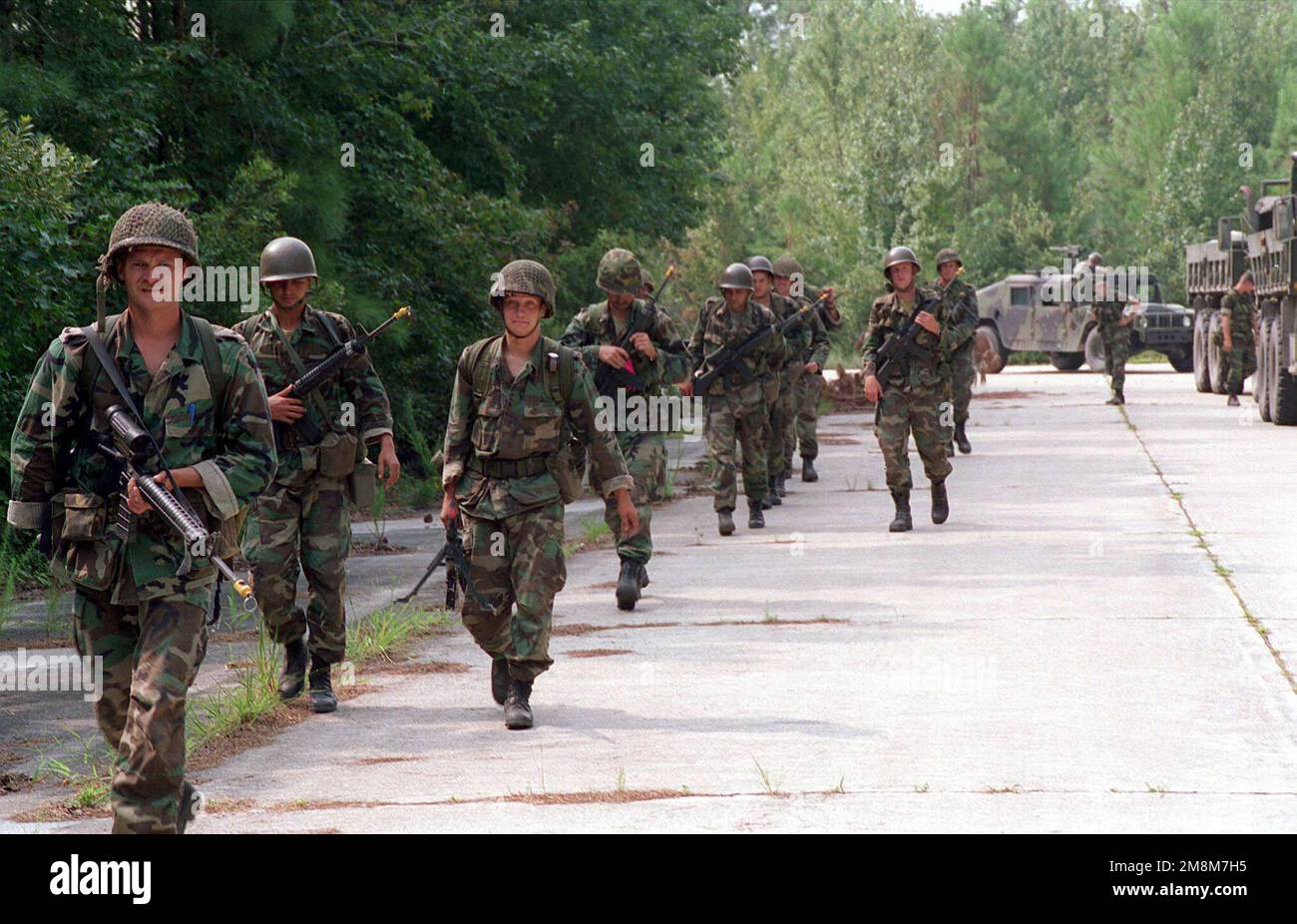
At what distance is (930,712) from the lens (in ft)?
25.7

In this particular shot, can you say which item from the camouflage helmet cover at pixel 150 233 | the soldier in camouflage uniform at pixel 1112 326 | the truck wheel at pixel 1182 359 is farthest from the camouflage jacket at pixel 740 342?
the truck wheel at pixel 1182 359

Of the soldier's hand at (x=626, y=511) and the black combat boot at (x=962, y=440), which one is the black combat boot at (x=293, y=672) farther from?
the black combat boot at (x=962, y=440)

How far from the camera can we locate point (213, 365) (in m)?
5.68

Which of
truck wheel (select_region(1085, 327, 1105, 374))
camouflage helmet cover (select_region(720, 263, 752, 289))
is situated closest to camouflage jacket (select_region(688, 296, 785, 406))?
camouflage helmet cover (select_region(720, 263, 752, 289))

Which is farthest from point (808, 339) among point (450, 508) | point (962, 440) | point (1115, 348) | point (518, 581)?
point (518, 581)

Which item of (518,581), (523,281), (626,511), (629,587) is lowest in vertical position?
(629,587)

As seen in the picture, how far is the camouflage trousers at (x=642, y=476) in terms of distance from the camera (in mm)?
10828

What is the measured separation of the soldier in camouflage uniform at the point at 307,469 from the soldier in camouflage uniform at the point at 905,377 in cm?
587

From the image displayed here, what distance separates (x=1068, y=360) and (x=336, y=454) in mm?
32110

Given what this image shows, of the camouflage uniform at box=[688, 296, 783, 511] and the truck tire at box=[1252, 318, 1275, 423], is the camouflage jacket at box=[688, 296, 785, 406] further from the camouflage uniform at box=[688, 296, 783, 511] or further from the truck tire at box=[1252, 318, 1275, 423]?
the truck tire at box=[1252, 318, 1275, 423]

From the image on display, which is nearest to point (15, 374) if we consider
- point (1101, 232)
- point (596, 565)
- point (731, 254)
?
point (596, 565)

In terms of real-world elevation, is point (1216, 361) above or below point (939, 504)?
above

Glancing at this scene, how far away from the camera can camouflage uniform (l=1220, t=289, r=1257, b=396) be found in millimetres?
26781

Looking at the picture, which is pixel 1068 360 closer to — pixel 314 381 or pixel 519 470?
pixel 314 381
